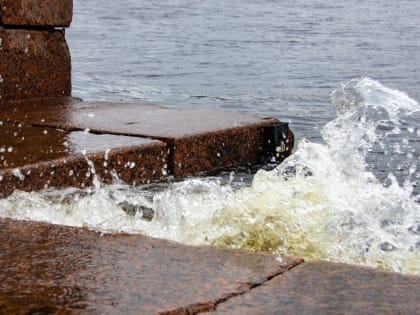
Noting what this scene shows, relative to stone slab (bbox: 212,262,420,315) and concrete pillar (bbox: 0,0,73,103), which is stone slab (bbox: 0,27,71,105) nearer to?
concrete pillar (bbox: 0,0,73,103)

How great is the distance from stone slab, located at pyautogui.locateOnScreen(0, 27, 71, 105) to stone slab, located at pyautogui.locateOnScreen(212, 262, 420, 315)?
3335 millimetres

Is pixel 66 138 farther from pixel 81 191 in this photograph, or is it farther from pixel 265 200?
pixel 265 200

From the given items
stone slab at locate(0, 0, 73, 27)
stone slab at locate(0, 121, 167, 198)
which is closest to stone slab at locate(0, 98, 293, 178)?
stone slab at locate(0, 121, 167, 198)

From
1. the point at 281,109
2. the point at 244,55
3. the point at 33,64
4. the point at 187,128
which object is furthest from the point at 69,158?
the point at 244,55

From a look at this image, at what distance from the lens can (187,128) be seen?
4.20 metres

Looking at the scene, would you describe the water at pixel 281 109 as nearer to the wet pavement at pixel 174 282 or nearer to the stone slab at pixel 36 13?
the wet pavement at pixel 174 282

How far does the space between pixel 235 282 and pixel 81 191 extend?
62.0 inches

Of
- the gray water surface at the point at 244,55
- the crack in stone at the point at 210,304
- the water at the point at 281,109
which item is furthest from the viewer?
the gray water surface at the point at 244,55

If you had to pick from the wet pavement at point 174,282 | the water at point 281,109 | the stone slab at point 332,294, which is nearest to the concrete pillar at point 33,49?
the water at point 281,109

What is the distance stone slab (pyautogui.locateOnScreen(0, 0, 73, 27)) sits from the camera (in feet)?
16.0

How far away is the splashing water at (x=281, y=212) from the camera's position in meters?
2.70

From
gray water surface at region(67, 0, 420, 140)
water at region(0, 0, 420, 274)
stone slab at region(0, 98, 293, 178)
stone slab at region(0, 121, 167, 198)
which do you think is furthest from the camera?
gray water surface at region(67, 0, 420, 140)

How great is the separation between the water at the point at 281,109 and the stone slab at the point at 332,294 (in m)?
0.62

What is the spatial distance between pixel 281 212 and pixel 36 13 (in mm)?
2725
